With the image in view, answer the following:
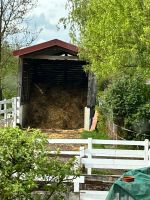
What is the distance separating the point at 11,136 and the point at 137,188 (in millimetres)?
2180

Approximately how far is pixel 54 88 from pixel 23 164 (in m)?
18.0

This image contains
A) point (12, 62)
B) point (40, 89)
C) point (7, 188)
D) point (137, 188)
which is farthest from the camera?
point (12, 62)

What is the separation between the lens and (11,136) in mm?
7684

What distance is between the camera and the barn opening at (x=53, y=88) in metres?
22.9

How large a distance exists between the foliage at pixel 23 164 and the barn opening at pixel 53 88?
564 inches

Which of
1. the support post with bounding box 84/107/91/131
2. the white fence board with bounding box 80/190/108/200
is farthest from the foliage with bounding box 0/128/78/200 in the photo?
the support post with bounding box 84/107/91/131

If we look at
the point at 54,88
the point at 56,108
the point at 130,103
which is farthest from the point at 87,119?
the point at 130,103

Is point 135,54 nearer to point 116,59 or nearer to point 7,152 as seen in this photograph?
point 116,59

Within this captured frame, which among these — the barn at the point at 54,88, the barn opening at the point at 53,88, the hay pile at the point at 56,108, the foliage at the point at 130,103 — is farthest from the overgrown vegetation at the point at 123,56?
the hay pile at the point at 56,108

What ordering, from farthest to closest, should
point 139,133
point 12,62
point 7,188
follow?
point 12,62
point 139,133
point 7,188

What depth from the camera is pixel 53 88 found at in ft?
83.8

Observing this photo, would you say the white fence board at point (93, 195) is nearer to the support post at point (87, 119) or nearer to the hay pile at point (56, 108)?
the support post at point (87, 119)

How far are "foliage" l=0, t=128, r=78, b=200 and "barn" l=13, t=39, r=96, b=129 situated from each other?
14197 millimetres

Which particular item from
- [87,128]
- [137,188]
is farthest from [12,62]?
[137,188]
